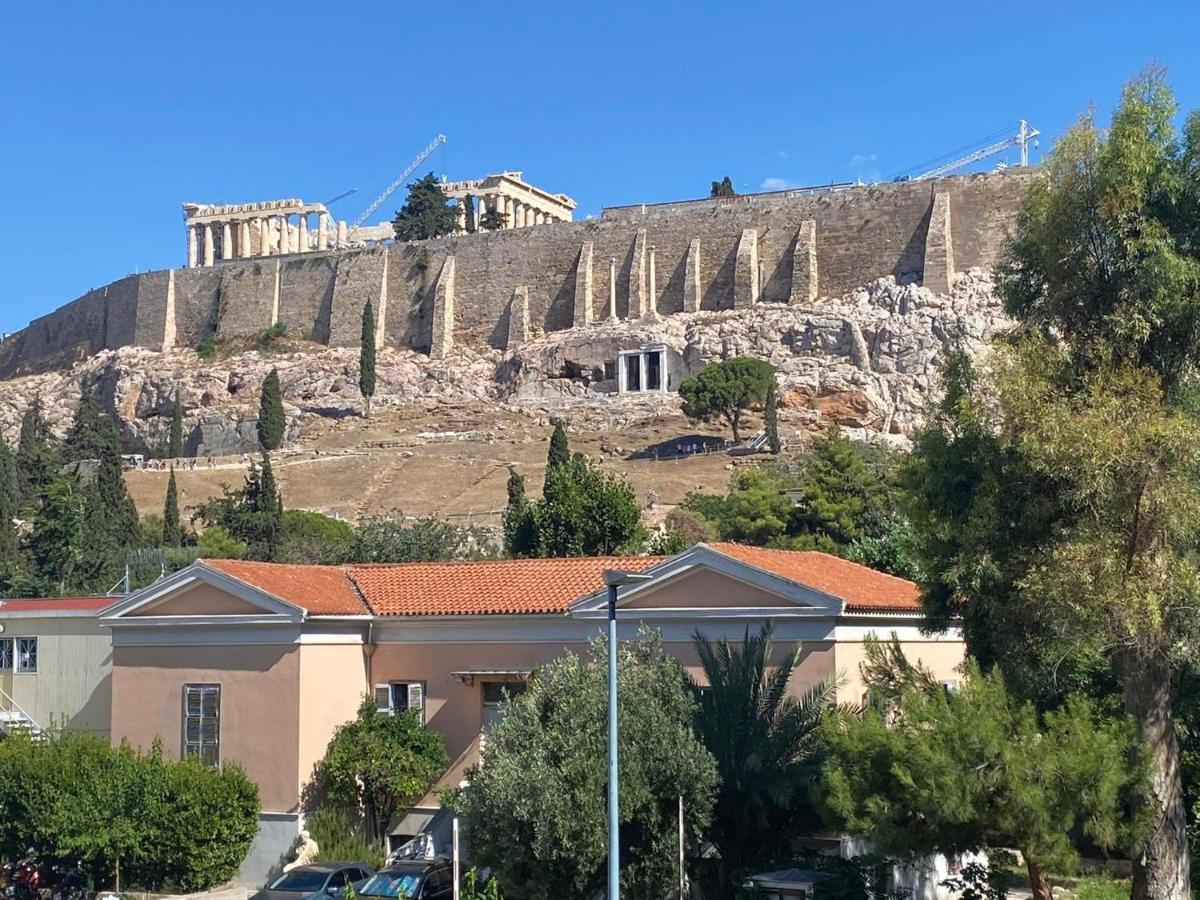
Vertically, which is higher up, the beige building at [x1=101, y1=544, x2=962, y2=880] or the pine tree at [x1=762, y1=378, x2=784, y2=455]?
the pine tree at [x1=762, y1=378, x2=784, y2=455]

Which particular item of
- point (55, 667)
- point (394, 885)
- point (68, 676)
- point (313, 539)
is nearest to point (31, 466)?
point (313, 539)

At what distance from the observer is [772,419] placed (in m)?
58.0

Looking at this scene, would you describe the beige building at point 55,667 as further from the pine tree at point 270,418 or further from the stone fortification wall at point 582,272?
the stone fortification wall at point 582,272

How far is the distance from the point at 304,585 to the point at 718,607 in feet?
19.5

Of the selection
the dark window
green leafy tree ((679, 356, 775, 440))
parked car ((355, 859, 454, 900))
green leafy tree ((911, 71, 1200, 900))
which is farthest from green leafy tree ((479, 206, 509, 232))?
green leafy tree ((911, 71, 1200, 900))

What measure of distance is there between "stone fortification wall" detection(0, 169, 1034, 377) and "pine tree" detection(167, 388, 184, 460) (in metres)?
9.47

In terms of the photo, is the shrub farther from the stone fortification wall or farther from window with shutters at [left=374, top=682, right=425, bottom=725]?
the stone fortification wall

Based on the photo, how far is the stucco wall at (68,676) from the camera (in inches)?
879

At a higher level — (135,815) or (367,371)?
(367,371)

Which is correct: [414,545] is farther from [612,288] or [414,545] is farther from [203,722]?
[612,288]

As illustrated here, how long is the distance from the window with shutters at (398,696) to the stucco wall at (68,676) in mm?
4368

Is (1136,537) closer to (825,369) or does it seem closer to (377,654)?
(377,654)

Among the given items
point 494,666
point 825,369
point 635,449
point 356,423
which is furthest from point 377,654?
point 356,423

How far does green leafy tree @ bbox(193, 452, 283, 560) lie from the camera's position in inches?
1885
